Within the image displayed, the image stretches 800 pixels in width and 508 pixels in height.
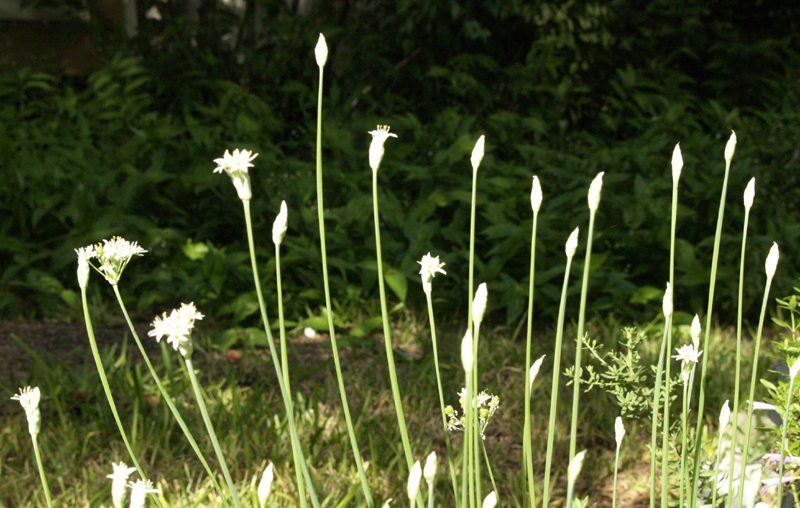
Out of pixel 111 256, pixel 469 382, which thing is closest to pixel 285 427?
pixel 111 256

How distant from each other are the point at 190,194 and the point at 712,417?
2.53 m

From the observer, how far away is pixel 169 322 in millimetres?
755

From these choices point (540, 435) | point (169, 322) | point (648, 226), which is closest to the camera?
point (169, 322)

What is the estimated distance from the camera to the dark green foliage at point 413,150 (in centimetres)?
293

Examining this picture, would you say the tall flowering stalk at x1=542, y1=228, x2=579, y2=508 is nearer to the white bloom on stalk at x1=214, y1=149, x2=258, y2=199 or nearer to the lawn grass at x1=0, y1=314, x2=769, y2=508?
the white bloom on stalk at x1=214, y1=149, x2=258, y2=199

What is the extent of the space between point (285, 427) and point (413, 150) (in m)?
2.35

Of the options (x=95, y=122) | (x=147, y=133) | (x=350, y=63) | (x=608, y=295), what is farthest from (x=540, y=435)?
(x=350, y=63)

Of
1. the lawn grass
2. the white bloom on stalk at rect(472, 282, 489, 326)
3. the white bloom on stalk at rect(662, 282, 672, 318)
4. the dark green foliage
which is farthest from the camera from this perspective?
the dark green foliage

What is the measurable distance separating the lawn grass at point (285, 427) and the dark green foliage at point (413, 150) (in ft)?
1.24

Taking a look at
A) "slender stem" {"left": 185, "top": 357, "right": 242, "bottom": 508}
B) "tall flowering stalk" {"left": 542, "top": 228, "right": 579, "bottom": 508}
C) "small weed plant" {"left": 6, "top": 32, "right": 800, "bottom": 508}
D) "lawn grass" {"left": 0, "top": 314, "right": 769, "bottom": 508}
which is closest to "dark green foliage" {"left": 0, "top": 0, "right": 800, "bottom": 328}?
"lawn grass" {"left": 0, "top": 314, "right": 769, "bottom": 508}

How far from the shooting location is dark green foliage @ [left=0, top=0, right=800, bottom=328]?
2.93m

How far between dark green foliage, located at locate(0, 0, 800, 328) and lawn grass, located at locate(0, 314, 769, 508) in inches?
14.9

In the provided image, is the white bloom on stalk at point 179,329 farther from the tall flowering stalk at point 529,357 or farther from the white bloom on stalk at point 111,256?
the tall flowering stalk at point 529,357

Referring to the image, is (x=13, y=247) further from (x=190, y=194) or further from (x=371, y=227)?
(x=371, y=227)
